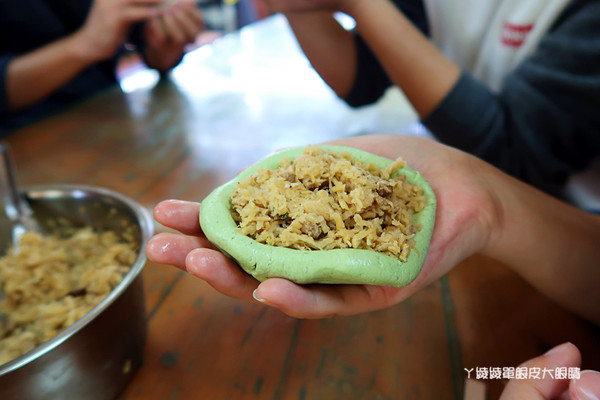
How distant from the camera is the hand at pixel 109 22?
176 cm

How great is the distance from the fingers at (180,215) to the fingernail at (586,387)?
2.38 ft

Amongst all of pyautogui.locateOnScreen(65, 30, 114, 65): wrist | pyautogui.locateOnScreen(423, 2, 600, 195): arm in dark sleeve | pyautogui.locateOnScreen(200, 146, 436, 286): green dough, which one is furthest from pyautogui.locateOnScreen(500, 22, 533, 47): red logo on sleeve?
pyautogui.locateOnScreen(65, 30, 114, 65): wrist

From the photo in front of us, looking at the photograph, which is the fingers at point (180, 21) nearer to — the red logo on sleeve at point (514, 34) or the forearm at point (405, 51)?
the forearm at point (405, 51)

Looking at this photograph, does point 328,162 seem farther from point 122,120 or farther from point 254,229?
point 122,120

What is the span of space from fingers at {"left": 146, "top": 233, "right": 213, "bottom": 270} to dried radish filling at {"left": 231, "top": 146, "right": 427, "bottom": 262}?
114mm

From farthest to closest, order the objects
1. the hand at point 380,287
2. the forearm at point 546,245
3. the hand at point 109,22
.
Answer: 1. the hand at point 109,22
2. the forearm at point 546,245
3. the hand at point 380,287

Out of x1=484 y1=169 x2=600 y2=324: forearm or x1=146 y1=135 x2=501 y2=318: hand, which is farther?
x1=484 y1=169 x2=600 y2=324: forearm

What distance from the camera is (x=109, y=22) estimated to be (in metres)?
1.78

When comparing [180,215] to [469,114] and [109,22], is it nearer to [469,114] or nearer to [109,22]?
[469,114]

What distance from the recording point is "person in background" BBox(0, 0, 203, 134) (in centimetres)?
180

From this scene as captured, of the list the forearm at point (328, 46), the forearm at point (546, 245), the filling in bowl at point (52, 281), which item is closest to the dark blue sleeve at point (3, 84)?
the filling in bowl at point (52, 281)

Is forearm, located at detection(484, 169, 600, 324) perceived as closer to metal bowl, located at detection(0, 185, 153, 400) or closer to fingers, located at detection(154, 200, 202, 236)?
fingers, located at detection(154, 200, 202, 236)

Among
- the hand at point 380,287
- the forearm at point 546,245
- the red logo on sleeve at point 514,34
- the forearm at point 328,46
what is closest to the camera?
the hand at point 380,287

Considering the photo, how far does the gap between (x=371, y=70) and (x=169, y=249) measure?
135cm
